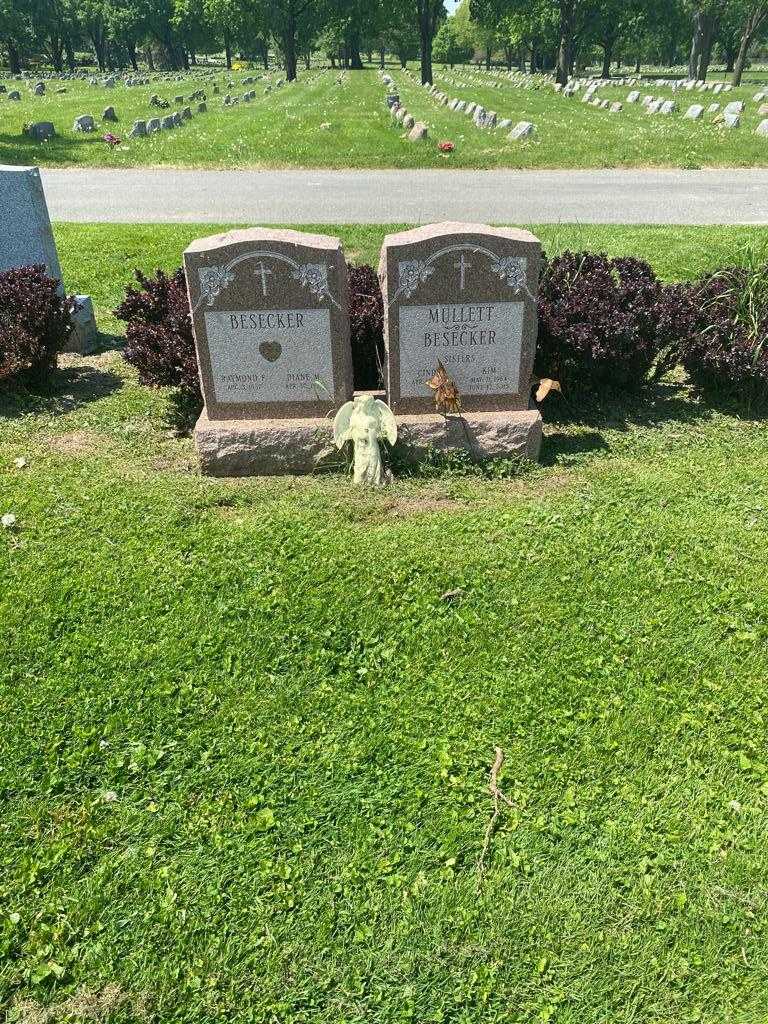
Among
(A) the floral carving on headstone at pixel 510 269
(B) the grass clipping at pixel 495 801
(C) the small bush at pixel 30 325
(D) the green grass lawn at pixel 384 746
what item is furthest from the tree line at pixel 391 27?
(B) the grass clipping at pixel 495 801

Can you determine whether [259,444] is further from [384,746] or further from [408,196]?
[408,196]

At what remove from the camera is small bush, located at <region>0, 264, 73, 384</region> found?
6.22 meters

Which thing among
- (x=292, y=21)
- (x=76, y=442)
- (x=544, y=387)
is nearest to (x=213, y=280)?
(x=76, y=442)

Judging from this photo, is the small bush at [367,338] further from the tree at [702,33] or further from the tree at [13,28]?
the tree at [13,28]

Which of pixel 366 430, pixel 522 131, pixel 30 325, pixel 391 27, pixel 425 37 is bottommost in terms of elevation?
pixel 366 430

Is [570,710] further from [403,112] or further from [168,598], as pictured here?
[403,112]

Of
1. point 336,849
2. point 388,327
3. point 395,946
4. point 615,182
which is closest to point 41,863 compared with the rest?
point 336,849

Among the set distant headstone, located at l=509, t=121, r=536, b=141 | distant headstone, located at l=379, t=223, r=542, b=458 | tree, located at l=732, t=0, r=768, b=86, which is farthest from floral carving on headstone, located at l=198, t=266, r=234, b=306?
tree, located at l=732, t=0, r=768, b=86

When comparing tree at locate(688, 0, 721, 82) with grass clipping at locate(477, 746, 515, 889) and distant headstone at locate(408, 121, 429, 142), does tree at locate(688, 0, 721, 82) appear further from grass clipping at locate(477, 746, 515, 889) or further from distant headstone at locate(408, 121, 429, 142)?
grass clipping at locate(477, 746, 515, 889)

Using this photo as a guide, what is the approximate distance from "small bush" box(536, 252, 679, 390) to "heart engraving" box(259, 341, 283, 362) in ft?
6.88

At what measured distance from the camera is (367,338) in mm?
5992

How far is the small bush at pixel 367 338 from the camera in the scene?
5.95 m

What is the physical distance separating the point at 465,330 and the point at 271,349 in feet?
4.28

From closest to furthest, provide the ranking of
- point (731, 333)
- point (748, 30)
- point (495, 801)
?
point (495, 801), point (731, 333), point (748, 30)
